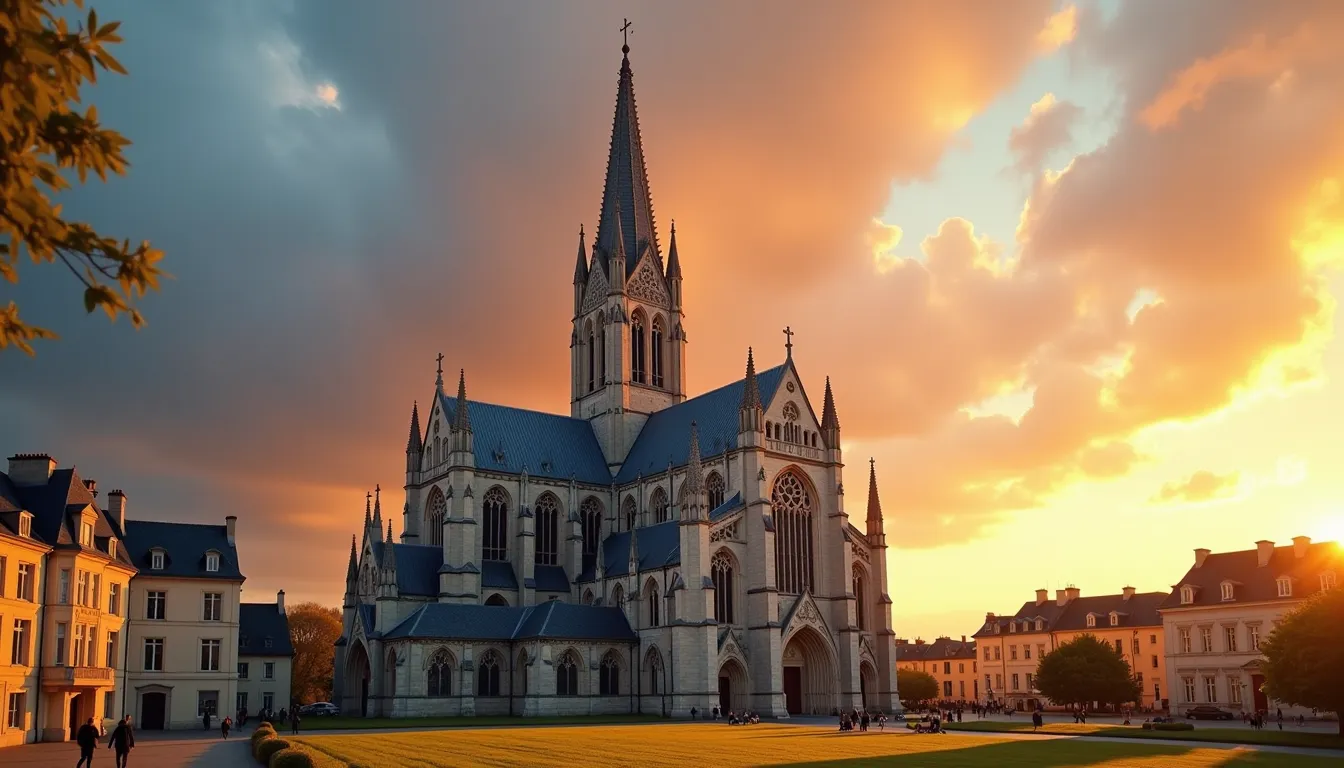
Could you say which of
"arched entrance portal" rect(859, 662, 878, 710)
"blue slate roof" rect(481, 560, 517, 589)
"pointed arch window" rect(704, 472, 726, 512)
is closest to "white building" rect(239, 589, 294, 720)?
"blue slate roof" rect(481, 560, 517, 589)

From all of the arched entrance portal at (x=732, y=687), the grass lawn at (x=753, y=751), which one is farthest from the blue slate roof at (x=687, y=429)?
the grass lawn at (x=753, y=751)

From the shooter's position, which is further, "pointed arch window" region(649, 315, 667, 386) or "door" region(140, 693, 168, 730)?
"pointed arch window" region(649, 315, 667, 386)

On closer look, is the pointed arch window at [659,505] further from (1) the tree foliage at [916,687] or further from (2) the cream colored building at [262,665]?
(1) the tree foliage at [916,687]

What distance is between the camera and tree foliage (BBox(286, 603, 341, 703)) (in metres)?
114

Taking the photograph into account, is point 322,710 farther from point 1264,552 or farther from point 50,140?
point 50,140

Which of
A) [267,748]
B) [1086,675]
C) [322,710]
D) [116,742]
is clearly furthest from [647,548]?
[116,742]

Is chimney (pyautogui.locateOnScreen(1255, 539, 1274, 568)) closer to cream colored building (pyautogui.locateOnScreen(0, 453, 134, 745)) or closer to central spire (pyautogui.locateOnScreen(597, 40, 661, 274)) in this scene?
central spire (pyautogui.locateOnScreen(597, 40, 661, 274))

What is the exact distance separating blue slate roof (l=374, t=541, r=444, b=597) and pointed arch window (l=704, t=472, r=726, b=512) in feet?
61.9

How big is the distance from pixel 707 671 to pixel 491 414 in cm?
2765

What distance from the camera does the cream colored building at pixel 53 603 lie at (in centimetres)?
4762

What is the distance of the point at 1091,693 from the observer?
3450 inches

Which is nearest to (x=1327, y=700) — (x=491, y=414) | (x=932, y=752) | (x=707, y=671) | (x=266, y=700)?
(x=932, y=752)

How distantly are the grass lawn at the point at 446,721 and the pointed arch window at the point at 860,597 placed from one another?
17805 mm

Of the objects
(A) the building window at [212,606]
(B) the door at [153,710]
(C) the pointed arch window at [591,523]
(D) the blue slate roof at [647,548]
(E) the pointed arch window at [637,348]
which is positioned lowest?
(B) the door at [153,710]
